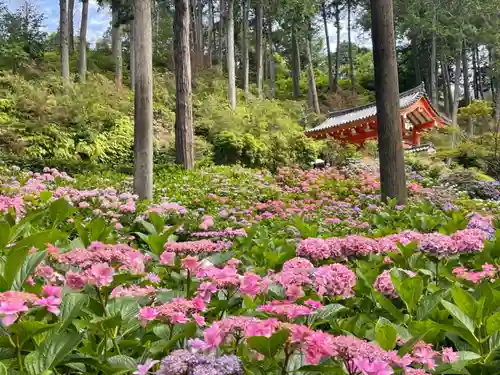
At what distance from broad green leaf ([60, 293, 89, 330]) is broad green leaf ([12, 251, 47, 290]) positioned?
168mm

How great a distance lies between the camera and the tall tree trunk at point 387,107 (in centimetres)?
782

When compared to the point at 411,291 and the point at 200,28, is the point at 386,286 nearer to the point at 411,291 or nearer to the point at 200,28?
the point at 411,291

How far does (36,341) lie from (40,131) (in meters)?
12.6

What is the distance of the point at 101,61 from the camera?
94.5 ft

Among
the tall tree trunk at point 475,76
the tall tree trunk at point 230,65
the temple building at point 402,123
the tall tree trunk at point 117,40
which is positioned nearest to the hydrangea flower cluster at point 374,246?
the temple building at point 402,123

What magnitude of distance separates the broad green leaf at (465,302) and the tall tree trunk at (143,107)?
702cm

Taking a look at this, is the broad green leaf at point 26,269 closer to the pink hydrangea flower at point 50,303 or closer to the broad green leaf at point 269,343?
the pink hydrangea flower at point 50,303

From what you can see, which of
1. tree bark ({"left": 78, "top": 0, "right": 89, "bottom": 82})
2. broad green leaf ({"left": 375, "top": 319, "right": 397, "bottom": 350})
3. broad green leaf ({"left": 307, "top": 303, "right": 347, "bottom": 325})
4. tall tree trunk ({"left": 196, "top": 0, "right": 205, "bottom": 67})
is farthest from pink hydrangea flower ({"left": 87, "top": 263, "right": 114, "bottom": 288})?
tall tree trunk ({"left": 196, "top": 0, "right": 205, "bottom": 67})

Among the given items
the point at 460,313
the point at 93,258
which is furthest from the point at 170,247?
the point at 460,313

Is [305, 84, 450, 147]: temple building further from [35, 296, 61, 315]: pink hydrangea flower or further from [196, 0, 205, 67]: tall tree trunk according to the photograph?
[35, 296, 61, 315]: pink hydrangea flower

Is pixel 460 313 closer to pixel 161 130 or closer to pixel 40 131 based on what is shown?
pixel 40 131

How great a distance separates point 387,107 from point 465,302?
274 inches

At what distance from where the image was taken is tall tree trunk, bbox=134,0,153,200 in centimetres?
802

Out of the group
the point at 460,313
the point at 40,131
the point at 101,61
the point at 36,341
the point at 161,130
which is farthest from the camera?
the point at 101,61
